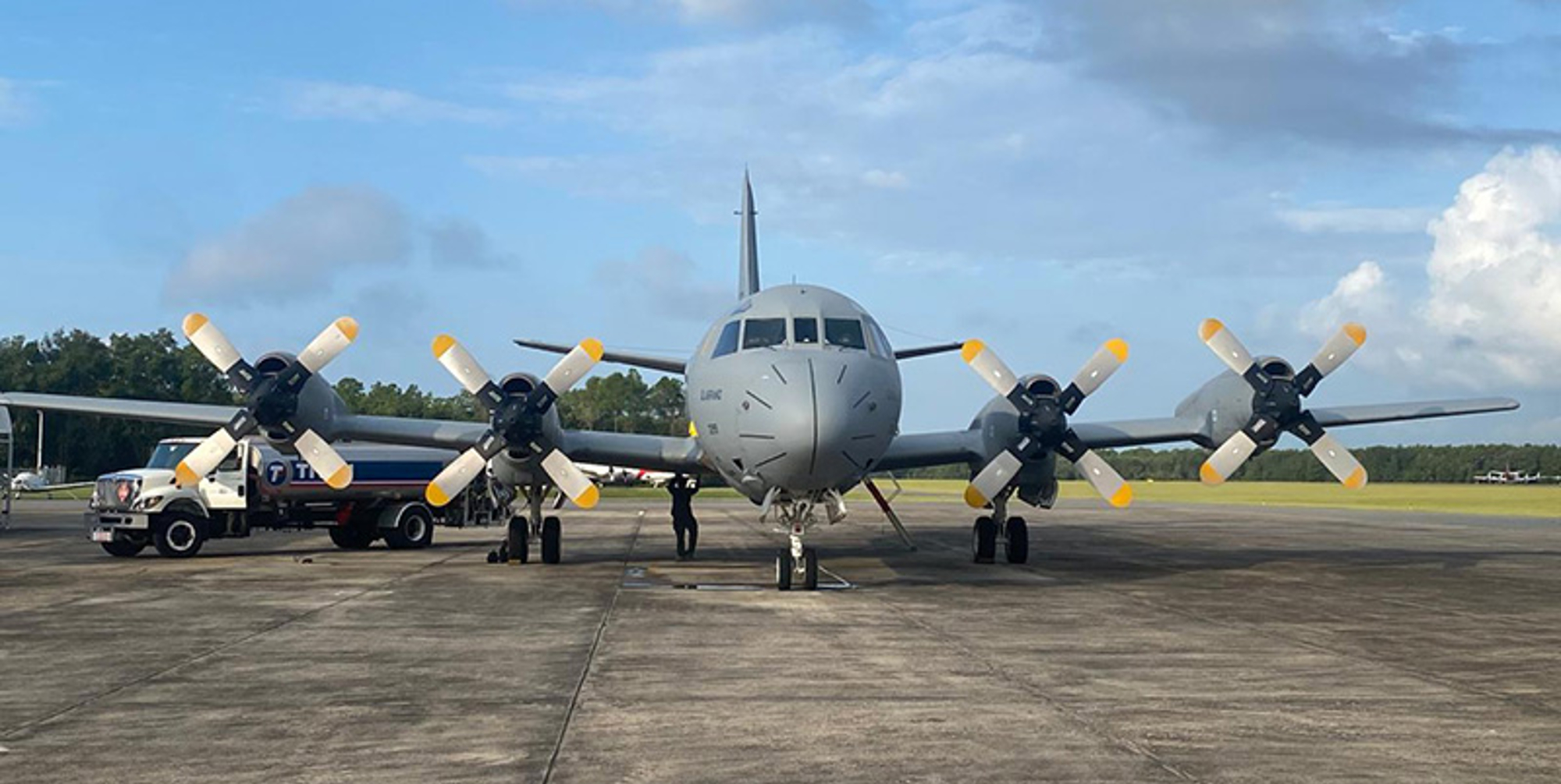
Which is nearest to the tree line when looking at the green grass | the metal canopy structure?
the green grass

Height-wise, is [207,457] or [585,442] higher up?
[585,442]

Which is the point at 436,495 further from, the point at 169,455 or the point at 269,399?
the point at 169,455

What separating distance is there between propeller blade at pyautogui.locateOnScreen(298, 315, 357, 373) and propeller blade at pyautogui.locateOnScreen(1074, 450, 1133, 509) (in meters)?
11.7

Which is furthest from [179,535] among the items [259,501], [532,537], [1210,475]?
[1210,475]

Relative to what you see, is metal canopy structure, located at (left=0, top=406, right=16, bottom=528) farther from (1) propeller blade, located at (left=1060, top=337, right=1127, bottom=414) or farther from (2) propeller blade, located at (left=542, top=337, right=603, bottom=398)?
(1) propeller blade, located at (left=1060, top=337, right=1127, bottom=414)

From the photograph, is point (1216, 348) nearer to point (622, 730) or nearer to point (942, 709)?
point (942, 709)

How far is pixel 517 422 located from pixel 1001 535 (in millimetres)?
8995

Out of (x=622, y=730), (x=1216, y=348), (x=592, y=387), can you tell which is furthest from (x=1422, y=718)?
(x=592, y=387)

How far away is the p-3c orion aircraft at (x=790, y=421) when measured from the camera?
17.3m

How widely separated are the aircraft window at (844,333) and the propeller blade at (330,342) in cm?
819

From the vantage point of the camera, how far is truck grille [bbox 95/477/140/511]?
26.4m

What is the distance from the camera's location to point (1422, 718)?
9.01 meters

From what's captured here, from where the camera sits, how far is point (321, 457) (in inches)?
843

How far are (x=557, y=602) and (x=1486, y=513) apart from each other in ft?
173
